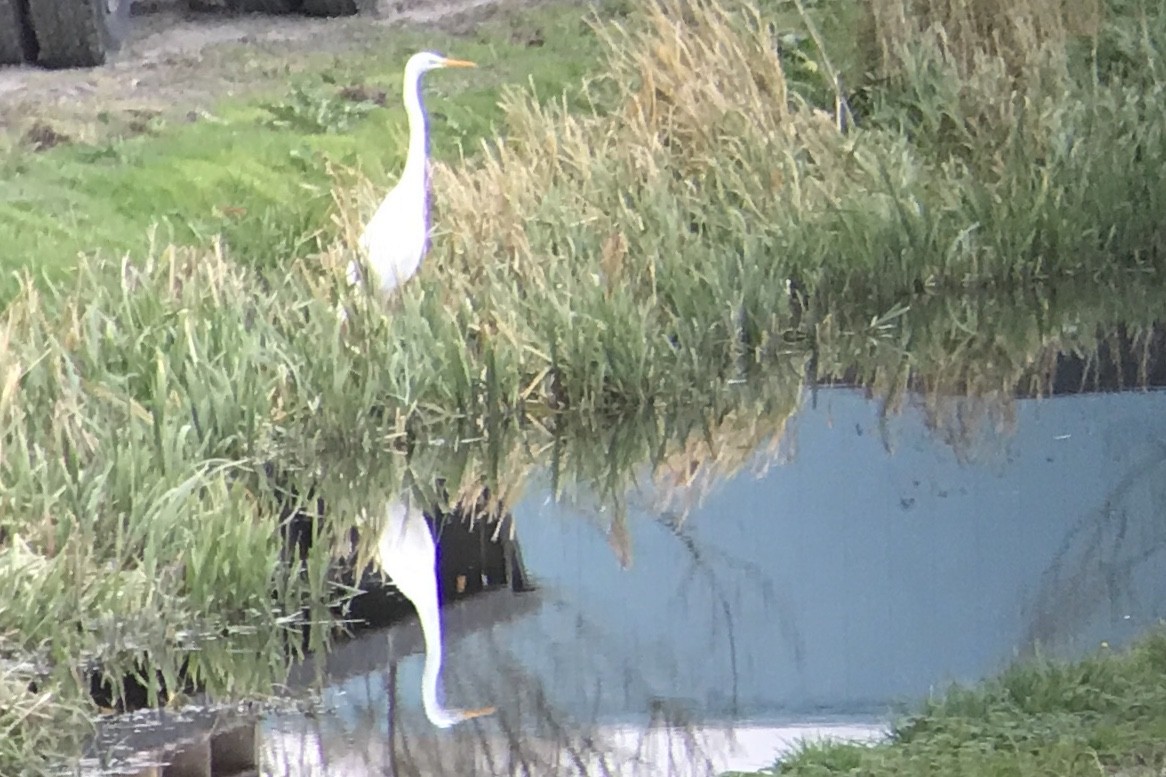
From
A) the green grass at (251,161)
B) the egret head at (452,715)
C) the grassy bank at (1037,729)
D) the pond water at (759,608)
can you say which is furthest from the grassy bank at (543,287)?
the grassy bank at (1037,729)

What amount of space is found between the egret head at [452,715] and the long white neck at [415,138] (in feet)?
4.29

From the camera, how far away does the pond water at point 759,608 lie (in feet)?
6.16

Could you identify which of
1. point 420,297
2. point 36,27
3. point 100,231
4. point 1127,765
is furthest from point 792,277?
point 1127,765

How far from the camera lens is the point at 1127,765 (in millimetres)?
1660

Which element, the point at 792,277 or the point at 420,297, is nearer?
the point at 420,297

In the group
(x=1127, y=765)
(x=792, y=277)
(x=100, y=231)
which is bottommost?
(x=1127, y=765)

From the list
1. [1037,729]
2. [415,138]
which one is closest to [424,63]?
[415,138]

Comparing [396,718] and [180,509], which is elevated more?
[180,509]

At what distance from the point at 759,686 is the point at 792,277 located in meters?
1.64

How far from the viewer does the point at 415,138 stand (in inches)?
119

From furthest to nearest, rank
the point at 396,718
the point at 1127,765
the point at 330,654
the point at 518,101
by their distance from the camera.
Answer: the point at 518,101 < the point at 330,654 < the point at 396,718 < the point at 1127,765

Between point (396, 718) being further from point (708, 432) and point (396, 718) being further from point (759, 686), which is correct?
point (708, 432)

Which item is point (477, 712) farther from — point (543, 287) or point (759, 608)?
point (543, 287)

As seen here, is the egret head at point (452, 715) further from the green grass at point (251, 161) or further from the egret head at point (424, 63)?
the egret head at point (424, 63)
